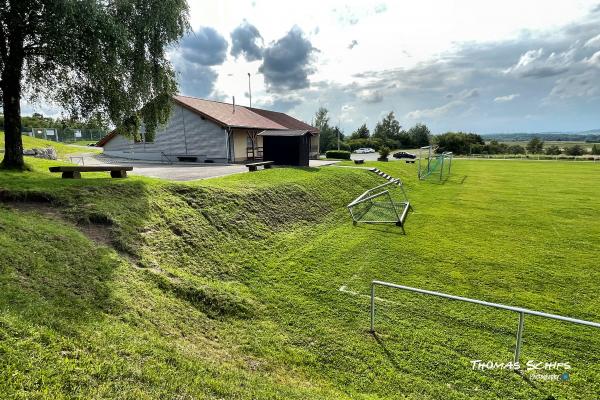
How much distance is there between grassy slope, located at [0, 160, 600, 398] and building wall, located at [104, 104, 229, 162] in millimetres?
15239

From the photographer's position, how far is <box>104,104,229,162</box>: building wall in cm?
2606

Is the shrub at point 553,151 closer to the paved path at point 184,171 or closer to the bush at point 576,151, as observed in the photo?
the bush at point 576,151

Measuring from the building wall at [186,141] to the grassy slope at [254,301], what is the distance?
15.2 metres

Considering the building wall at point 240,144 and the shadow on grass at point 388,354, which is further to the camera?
the building wall at point 240,144

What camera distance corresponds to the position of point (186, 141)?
2714 centimetres

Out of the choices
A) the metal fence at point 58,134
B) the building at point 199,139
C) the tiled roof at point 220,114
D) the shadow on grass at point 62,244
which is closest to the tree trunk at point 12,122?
the shadow on grass at point 62,244

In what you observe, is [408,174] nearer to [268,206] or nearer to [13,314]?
[268,206]

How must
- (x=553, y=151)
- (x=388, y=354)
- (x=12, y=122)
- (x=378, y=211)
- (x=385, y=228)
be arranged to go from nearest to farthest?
(x=388, y=354) → (x=12, y=122) → (x=385, y=228) → (x=378, y=211) → (x=553, y=151)

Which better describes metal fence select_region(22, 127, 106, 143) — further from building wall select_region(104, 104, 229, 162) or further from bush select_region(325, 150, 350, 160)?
bush select_region(325, 150, 350, 160)

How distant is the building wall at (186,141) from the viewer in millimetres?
26062

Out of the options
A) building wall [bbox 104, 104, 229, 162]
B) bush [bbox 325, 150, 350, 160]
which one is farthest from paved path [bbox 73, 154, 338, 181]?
bush [bbox 325, 150, 350, 160]

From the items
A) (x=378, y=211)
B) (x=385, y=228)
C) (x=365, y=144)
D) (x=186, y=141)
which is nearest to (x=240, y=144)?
(x=186, y=141)

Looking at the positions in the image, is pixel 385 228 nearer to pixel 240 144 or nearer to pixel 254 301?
pixel 254 301

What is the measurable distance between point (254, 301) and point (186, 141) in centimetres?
2286
